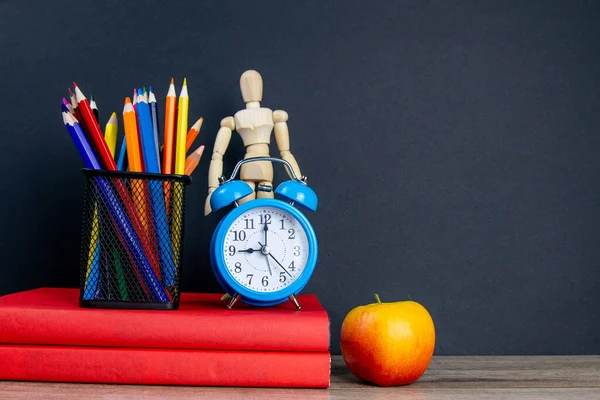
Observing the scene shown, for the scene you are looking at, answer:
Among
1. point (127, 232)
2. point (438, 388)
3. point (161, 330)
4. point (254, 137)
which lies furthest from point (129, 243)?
point (438, 388)

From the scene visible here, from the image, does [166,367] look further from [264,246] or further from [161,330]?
[264,246]

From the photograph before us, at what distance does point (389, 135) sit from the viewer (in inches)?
45.8

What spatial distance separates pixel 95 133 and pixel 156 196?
0.41ft

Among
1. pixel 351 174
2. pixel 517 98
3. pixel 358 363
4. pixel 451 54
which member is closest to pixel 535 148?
pixel 517 98

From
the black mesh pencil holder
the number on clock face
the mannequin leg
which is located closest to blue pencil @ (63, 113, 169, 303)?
the black mesh pencil holder

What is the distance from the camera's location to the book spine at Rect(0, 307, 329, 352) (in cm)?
81

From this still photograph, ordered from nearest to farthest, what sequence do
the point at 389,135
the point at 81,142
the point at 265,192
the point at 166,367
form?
the point at 166,367
the point at 81,142
the point at 265,192
the point at 389,135

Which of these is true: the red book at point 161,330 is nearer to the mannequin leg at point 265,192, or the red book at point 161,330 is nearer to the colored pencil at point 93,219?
the colored pencil at point 93,219

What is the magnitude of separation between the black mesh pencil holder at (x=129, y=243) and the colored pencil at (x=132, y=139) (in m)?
0.04

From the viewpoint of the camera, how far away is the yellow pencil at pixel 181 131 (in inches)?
37.7

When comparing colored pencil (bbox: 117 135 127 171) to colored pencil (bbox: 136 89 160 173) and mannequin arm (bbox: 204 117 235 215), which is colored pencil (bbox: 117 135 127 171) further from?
mannequin arm (bbox: 204 117 235 215)

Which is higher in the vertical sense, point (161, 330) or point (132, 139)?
point (132, 139)

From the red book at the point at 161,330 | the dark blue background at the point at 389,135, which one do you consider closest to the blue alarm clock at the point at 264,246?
the red book at the point at 161,330

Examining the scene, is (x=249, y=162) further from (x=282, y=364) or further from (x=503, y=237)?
(x=503, y=237)
